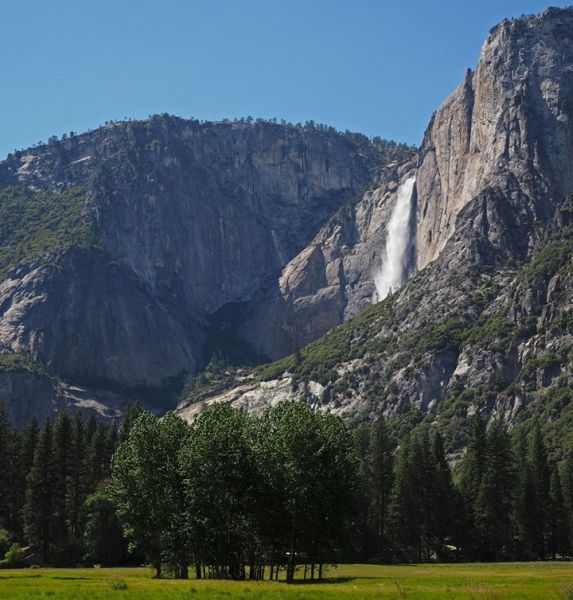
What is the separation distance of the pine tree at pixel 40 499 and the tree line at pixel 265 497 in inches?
6.0

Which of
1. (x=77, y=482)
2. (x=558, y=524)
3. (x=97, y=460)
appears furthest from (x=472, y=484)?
(x=77, y=482)

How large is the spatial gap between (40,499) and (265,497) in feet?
164

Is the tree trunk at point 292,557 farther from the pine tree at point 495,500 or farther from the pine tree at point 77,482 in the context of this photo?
the pine tree at point 77,482

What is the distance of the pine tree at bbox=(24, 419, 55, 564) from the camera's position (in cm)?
10712

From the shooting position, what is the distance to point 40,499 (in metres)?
108

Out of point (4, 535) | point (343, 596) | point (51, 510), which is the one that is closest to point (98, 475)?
point (51, 510)

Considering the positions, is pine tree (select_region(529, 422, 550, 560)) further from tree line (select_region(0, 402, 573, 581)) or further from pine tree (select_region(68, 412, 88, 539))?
pine tree (select_region(68, 412, 88, 539))

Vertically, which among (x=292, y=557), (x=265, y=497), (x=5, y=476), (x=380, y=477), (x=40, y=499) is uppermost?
(x=5, y=476)

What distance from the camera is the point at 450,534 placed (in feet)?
366

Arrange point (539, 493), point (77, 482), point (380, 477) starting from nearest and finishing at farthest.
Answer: point (77, 482), point (539, 493), point (380, 477)

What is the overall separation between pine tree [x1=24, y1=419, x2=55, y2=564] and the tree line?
15 centimetres

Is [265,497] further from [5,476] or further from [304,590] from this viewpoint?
[5,476]

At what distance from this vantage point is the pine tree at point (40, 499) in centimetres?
10712

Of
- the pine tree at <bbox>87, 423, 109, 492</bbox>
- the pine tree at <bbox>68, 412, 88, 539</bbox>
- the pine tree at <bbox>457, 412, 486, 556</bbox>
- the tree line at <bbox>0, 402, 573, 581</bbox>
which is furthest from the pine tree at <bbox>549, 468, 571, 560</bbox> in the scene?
the pine tree at <bbox>68, 412, 88, 539</bbox>
